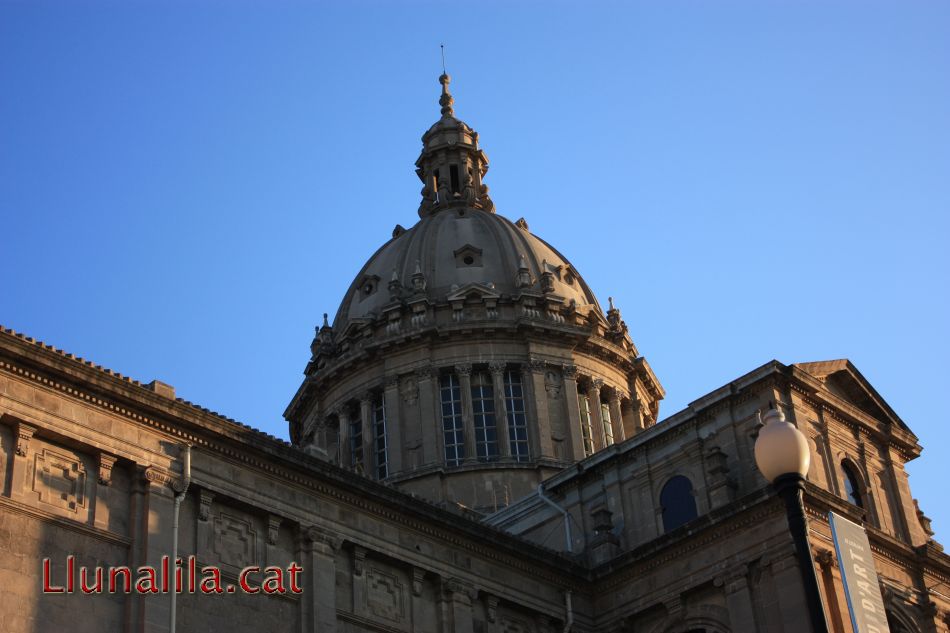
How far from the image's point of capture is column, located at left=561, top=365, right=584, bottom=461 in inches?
2293

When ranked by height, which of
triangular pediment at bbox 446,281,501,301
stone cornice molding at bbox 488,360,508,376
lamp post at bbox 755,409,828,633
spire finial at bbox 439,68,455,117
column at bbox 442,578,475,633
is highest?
spire finial at bbox 439,68,455,117

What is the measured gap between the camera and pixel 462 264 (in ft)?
210

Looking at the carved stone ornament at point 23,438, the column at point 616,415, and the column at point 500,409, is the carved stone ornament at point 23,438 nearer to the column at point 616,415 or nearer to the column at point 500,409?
the column at point 500,409

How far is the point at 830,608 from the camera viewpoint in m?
38.1

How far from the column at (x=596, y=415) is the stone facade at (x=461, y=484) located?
100mm

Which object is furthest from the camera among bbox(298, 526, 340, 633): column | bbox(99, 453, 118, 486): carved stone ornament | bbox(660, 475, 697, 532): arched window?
bbox(660, 475, 697, 532): arched window

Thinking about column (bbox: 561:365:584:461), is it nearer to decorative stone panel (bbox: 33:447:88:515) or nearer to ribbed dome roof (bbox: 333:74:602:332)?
ribbed dome roof (bbox: 333:74:602:332)

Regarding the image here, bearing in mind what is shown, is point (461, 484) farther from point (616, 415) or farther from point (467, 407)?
point (616, 415)

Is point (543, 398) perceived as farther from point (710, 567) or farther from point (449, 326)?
point (710, 567)

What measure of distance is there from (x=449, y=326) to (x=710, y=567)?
71.8 feet

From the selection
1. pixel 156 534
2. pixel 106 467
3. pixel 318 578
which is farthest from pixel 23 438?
pixel 318 578

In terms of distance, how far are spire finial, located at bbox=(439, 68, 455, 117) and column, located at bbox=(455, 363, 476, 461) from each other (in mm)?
20281

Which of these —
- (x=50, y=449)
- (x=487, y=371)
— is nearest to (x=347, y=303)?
(x=487, y=371)

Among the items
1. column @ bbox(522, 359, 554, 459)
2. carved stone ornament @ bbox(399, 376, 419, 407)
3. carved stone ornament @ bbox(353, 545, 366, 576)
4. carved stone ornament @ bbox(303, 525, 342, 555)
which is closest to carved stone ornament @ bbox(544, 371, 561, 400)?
column @ bbox(522, 359, 554, 459)
